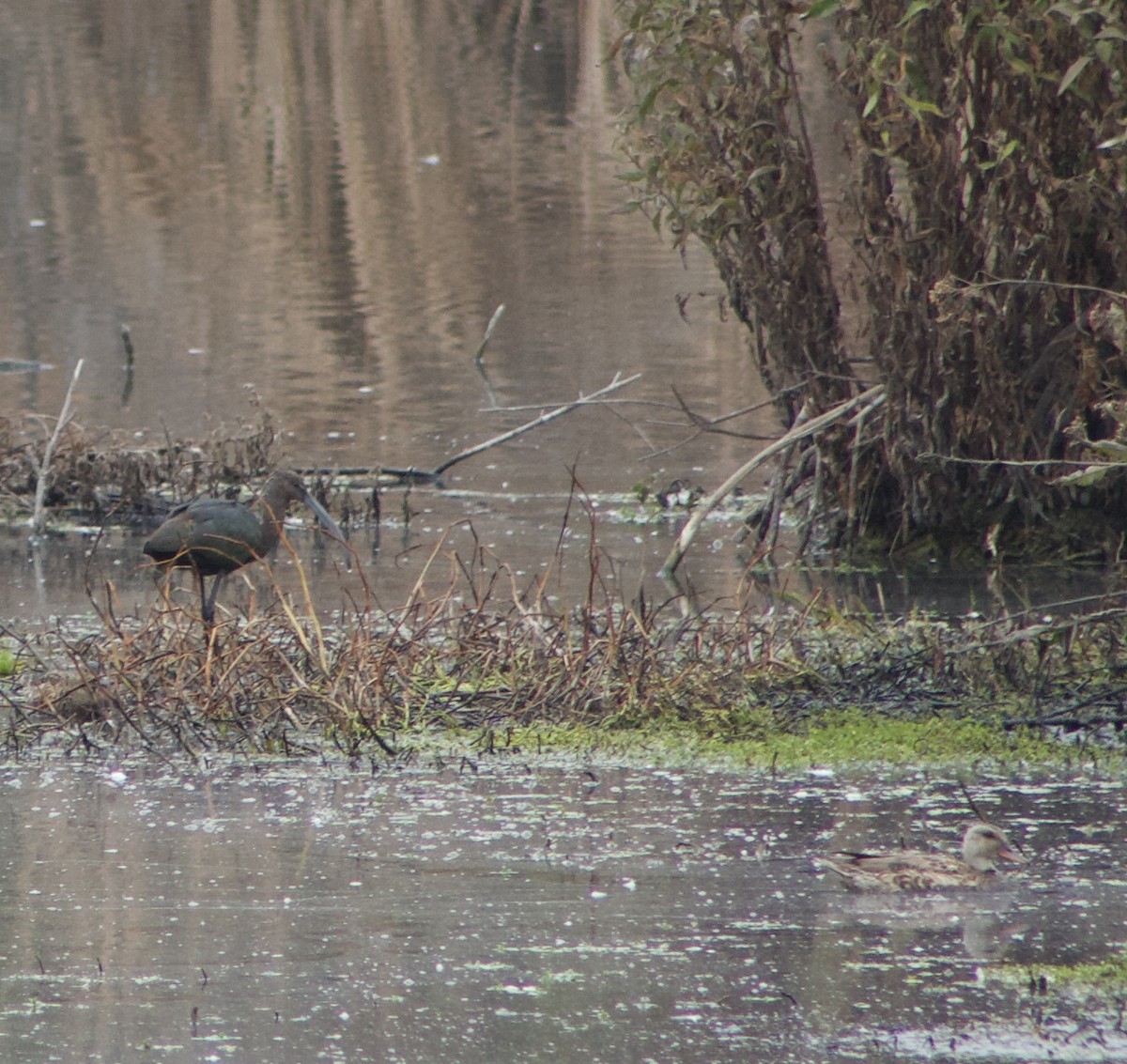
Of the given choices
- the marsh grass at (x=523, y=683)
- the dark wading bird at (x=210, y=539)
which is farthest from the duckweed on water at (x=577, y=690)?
the dark wading bird at (x=210, y=539)

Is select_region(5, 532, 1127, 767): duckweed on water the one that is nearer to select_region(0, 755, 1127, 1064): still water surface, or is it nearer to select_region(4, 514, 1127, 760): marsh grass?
select_region(4, 514, 1127, 760): marsh grass

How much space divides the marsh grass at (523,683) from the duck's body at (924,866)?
1308mm

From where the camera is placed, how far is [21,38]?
38.3 m

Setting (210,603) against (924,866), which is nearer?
(924,866)

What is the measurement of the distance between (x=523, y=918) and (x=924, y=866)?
1.01m

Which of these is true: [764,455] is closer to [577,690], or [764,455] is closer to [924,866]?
[577,690]

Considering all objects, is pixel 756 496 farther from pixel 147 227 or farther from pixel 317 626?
pixel 147 227

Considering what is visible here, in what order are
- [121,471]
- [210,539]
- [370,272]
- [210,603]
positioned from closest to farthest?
1. [210,603]
2. [210,539]
3. [121,471]
4. [370,272]

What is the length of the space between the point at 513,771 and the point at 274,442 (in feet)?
16.7

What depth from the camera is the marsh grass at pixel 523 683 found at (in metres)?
7.35

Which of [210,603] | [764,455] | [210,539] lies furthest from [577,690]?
[764,455]

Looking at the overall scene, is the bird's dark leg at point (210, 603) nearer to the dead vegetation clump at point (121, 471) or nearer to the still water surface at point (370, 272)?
the still water surface at point (370, 272)

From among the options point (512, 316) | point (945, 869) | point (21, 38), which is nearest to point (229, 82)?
point (21, 38)

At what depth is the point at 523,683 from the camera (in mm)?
7609
